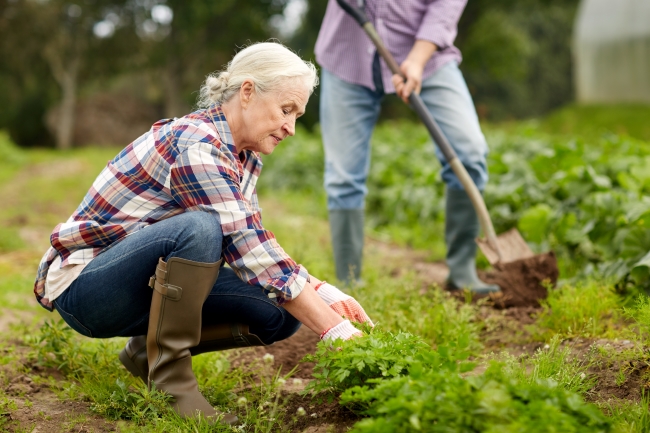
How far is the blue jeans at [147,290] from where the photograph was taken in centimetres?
200

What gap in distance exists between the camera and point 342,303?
7.14 feet

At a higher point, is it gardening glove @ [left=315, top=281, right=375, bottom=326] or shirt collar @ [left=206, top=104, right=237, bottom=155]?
shirt collar @ [left=206, top=104, right=237, bottom=155]

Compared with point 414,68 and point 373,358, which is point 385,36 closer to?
point 414,68

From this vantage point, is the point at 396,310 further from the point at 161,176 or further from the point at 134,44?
the point at 134,44

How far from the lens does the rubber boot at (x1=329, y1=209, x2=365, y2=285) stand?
351 centimetres

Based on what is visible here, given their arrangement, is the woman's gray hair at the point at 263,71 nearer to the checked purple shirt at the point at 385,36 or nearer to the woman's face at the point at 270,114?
the woman's face at the point at 270,114

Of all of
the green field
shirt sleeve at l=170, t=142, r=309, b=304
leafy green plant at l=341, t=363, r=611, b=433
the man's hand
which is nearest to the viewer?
leafy green plant at l=341, t=363, r=611, b=433

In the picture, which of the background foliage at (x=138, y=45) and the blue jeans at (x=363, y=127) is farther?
the background foliage at (x=138, y=45)

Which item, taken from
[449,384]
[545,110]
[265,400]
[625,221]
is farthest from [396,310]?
[545,110]

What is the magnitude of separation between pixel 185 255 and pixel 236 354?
0.95m

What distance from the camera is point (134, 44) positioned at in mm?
22000

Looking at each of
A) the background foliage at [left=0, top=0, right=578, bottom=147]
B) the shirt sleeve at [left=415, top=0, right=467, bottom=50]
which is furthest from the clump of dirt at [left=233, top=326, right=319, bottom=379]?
the background foliage at [left=0, top=0, right=578, bottom=147]

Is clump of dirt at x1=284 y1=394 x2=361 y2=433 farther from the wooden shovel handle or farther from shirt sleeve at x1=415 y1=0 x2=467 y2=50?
shirt sleeve at x1=415 y1=0 x2=467 y2=50

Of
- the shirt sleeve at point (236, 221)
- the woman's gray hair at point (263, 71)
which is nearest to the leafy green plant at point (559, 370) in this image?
the shirt sleeve at point (236, 221)
